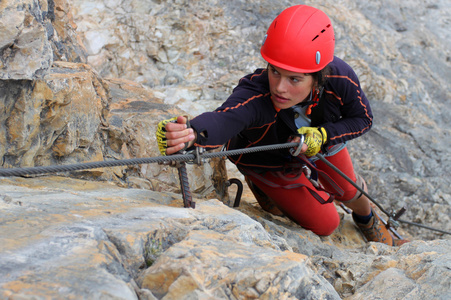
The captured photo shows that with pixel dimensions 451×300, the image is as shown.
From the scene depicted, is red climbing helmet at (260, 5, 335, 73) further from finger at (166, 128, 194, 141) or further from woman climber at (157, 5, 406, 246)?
finger at (166, 128, 194, 141)

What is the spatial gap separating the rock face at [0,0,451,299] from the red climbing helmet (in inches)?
37.7

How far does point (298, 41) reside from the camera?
2.35 metres

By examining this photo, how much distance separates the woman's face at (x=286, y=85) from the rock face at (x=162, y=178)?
2.71ft

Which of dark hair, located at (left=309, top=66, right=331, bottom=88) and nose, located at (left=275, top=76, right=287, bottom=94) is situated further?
dark hair, located at (left=309, top=66, right=331, bottom=88)

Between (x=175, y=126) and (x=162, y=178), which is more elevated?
(x=175, y=126)

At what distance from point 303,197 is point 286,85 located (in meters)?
1.17

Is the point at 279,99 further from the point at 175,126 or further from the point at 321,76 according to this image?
the point at 175,126

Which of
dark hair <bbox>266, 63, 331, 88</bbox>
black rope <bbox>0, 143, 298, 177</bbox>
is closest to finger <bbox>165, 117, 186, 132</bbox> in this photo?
black rope <bbox>0, 143, 298, 177</bbox>

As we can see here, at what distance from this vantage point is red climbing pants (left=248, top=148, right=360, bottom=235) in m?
3.19

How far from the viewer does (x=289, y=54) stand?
7.66 feet

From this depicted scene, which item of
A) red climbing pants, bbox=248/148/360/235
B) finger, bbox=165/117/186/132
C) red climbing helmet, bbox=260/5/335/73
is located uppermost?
red climbing helmet, bbox=260/5/335/73

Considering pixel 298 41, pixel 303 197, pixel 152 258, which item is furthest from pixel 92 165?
pixel 303 197

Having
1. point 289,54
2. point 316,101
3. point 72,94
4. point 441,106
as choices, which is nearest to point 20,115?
point 72,94

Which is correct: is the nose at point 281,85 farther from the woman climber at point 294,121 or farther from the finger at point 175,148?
the finger at point 175,148
